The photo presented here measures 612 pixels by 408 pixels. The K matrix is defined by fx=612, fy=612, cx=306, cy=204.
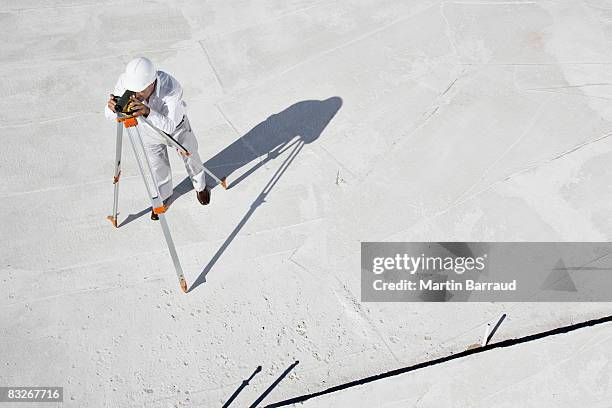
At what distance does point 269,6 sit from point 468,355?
21.5 ft

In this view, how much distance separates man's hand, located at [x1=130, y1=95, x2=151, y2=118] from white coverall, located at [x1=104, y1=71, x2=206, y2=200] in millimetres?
196

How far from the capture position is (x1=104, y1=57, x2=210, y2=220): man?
219 inches

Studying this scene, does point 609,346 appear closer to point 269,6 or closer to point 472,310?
point 472,310

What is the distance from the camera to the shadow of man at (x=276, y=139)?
7.47 metres

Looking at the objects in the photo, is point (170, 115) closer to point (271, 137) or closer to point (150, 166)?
point (150, 166)

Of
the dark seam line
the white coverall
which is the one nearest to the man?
the white coverall

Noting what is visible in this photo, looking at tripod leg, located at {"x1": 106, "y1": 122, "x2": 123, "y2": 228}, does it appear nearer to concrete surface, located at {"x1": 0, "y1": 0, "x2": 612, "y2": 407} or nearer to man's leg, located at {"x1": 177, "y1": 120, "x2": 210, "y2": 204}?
concrete surface, located at {"x1": 0, "y1": 0, "x2": 612, "y2": 407}

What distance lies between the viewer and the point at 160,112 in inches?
241

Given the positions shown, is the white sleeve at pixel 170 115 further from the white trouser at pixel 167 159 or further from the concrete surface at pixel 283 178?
the concrete surface at pixel 283 178

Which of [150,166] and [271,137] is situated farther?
[271,137]

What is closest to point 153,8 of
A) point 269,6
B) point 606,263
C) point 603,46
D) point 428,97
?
point 269,6

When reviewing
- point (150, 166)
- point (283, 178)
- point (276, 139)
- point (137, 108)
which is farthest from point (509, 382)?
point (137, 108)

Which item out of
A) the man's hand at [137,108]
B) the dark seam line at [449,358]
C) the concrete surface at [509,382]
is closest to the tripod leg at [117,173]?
the man's hand at [137,108]

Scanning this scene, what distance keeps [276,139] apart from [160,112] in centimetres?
205
